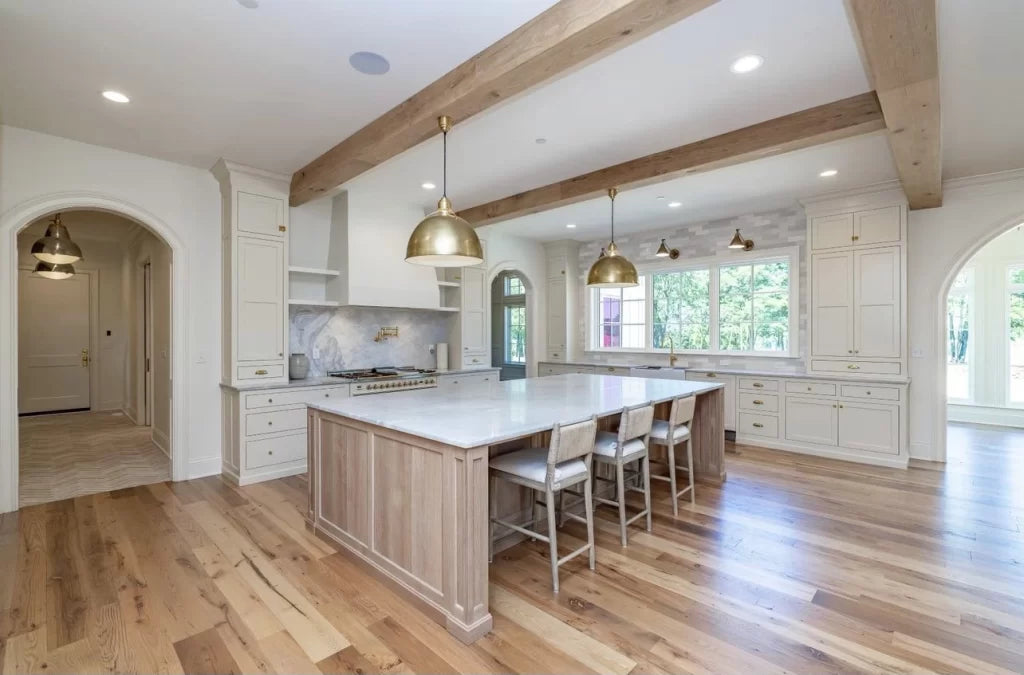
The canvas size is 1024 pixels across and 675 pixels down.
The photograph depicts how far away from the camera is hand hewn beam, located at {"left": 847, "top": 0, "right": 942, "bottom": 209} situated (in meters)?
1.76

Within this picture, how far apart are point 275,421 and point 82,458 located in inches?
93.5

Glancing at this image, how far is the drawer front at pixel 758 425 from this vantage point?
17.4ft

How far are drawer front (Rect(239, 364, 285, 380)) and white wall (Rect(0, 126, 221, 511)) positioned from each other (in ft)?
1.30

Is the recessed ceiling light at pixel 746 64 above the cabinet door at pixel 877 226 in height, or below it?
above

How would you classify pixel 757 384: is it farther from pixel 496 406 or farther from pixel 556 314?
pixel 496 406

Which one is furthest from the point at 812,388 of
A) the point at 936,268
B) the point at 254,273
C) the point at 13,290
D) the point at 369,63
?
the point at 13,290

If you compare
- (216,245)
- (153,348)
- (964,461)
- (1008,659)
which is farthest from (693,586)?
(153,348)

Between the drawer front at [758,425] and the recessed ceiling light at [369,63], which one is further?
the drawer front at [758,425]

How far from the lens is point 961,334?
22.8 ft

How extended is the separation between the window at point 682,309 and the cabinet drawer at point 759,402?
99 centimetres

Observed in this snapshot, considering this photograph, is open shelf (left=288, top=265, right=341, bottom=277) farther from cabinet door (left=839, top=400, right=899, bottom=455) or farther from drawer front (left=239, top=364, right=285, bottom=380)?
cabinet door (left=839, top=400, right=899, bottom=455)

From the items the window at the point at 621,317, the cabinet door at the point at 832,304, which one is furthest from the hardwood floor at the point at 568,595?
the window at the point at 621,317

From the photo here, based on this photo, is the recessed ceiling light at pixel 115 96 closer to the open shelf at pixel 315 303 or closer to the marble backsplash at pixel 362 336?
the open shelf at pixel 315 303

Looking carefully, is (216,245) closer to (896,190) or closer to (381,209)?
(381,209)
